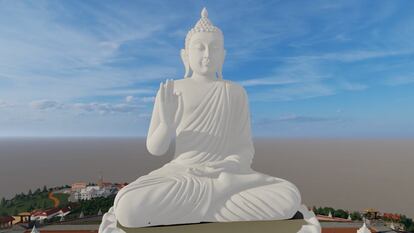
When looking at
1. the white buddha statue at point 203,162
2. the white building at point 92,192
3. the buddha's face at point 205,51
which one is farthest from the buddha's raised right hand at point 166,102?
the white building at point 92,192

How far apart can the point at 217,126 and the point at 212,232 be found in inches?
74.1

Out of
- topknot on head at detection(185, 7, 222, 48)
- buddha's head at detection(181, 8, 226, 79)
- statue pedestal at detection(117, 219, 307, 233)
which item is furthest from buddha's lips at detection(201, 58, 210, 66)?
statue pedestal at detection(117, 219, 307, 233)

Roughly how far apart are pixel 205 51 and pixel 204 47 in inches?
3.2

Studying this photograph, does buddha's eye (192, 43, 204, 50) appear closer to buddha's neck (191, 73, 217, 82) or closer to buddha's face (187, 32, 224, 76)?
buddha's face (187, 32, 224, 76)

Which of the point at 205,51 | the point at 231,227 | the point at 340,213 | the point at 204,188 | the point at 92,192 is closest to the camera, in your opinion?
the point at 231,227

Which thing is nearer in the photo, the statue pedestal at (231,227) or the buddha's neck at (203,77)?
the statue pedestal at (231,227)

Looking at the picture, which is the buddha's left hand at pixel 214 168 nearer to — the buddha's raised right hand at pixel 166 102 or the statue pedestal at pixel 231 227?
the statue pedestal at pixel 231 227

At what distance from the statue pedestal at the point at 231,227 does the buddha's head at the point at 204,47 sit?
263 cm

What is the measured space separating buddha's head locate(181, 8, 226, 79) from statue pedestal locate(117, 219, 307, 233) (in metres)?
2.63

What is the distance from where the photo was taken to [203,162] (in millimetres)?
5277

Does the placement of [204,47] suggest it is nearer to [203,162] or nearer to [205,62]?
[205,62]

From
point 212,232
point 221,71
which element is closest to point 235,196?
point 212,232

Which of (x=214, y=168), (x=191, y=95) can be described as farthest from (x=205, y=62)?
(x=214, y=168)

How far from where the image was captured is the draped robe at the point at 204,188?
14.1ft
